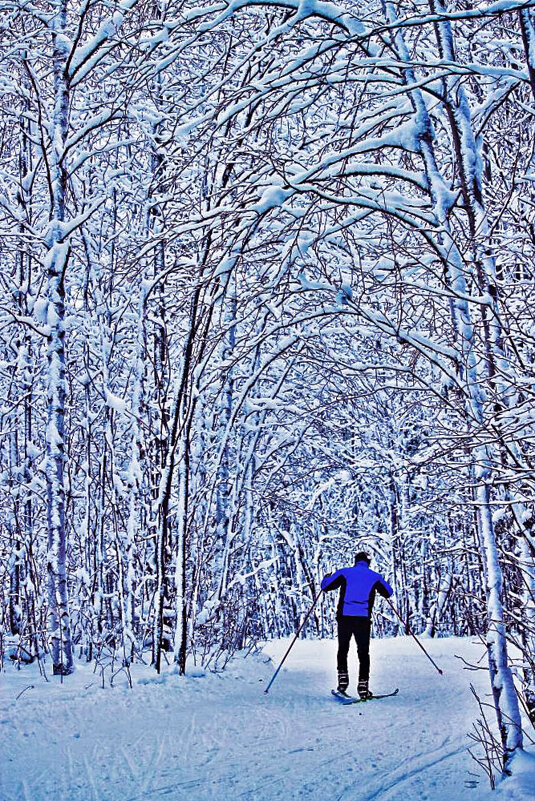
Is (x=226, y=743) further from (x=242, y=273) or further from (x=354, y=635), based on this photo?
(x=242, y=273)

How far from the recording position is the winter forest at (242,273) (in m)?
4.20

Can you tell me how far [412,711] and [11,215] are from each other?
20.0 feet

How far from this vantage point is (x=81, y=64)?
739 centimetres

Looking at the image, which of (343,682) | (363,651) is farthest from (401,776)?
(363,651)

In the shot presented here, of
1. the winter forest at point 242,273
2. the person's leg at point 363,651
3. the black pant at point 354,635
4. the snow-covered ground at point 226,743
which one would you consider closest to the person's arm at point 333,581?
the black pant at point 354,635

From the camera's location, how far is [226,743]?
5258 mm

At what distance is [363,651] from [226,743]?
2.96m

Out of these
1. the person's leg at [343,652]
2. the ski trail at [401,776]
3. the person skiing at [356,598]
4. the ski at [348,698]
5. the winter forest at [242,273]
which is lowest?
the ski at [348,698]

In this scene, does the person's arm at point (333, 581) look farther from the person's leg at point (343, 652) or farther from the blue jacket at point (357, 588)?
the person's leg at point (343, 652)

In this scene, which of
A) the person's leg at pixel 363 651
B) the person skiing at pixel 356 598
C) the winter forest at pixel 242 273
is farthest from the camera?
the person skiing at pixel 356 598

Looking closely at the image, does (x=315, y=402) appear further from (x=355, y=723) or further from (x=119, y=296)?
(x=355, y=723)

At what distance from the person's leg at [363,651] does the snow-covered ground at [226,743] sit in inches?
8.5

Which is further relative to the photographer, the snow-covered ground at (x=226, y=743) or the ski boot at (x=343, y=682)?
→ the ski boot at (x=343, y=682)

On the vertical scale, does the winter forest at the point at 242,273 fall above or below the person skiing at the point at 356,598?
above
